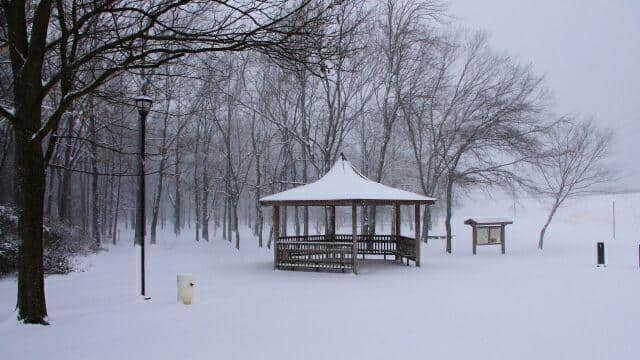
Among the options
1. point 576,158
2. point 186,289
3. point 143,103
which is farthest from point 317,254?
point 576,158

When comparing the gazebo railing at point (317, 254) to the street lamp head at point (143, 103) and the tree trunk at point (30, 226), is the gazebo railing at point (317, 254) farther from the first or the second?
the tree trunk at point (30, 226)

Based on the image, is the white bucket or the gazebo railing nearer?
the white bucket

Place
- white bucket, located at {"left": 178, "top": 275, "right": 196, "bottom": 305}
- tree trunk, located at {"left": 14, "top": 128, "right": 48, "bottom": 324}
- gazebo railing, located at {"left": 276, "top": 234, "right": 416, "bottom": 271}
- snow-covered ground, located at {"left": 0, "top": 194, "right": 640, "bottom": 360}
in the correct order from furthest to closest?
1. gazebo railing, located at {"left": 276, "top": 234, "right": 416, "bottom": 271}
2. white bucket, located at {"left": 178, "top": 275, "right": 196, "bottom": 305}
3. tree trunk, located at {"left": 14, "top": 128, "right": 48, "bottom": 324}
4. snow-covered ground, located at {"left": 0, "top": 194, "right": 640, "bottom": 360}

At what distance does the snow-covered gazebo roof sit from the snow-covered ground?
7.79 feet

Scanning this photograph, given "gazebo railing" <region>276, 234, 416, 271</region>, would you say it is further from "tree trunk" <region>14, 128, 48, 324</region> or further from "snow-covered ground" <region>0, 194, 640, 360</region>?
"tree trunk" <region>14, 128, 48, 324</region>

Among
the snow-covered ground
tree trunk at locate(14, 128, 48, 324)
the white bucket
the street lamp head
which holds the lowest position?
the snow-covered ground

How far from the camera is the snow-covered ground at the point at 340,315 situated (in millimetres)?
6957

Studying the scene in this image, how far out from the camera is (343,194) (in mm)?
15664

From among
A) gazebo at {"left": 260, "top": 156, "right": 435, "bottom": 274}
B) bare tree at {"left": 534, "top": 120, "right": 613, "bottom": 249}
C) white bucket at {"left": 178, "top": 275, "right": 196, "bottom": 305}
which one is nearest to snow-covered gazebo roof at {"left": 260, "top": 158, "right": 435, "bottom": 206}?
gazebo at {"left": 260, "top": 156, "right": 435, "bottom": 274}

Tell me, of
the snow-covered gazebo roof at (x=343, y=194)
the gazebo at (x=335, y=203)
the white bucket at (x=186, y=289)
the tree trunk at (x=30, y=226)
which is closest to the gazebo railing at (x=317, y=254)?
the gazebo at (x=335, y=203)

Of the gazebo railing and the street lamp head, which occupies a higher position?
the street lamp head

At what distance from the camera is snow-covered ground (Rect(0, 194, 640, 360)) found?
6957 millimetres

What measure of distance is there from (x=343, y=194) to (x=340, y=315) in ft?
22.1

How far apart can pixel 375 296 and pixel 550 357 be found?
5.08 meters
